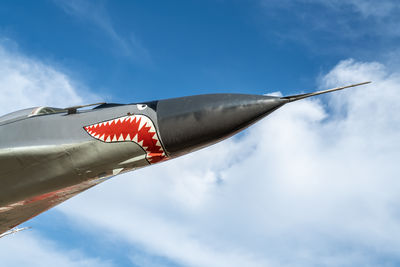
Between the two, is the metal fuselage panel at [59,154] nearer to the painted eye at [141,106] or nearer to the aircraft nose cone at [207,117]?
the painted eye at [141,106]

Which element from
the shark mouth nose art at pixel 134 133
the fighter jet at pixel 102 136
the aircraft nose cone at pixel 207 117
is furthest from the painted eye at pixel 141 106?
the aircraft nose cone at pixel 207 117

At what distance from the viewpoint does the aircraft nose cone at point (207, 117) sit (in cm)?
917

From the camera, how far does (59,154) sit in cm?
1045

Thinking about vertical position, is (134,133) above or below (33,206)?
above

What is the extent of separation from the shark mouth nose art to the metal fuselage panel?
0.12 metres

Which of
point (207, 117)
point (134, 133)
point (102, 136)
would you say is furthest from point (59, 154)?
point (207, 117)

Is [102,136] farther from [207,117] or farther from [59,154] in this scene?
[207,117]

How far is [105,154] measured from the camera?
1022 cm

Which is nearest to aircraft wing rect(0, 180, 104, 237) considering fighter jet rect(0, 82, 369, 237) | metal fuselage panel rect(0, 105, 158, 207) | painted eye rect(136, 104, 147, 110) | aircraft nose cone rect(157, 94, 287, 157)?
fighter jet rect(0, 82, 369, 237)

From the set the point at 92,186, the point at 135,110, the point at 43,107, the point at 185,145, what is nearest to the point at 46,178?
the point at 92,186

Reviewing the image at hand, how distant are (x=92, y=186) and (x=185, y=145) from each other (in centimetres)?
386

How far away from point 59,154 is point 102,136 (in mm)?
1313

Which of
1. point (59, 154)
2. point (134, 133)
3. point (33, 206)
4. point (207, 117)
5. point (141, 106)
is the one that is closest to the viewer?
point (207, 117)

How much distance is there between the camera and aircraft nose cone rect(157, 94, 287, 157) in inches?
361
